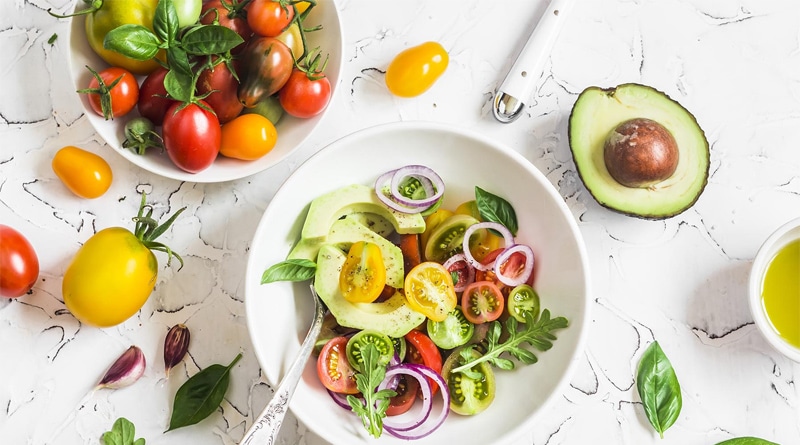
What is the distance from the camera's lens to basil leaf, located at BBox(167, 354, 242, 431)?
1.42 meters

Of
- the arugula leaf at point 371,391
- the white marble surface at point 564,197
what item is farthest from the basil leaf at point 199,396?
the arugula leaf at point 371,391

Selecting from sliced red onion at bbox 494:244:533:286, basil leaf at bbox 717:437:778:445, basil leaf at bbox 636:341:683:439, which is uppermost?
sliced red onion at bbox 494:244:533:286

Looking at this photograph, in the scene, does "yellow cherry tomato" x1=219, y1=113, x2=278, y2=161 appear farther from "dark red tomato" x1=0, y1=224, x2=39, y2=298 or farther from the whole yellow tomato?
"dark red tomato" x1=0, y1=224, x2=39, y2=298

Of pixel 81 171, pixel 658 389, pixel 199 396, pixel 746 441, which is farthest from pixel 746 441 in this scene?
pixel 81 171

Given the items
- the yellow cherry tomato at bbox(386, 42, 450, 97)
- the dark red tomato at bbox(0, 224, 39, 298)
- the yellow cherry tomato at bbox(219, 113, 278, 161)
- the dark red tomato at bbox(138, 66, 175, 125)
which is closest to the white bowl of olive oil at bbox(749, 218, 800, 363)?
the yellow cherry tomato at bbox(386, 42, 450, 97)

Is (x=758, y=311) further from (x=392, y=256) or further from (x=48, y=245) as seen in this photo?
(x=48, y=245)

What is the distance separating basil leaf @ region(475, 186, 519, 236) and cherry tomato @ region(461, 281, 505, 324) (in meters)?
0.13

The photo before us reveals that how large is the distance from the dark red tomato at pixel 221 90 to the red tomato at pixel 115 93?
0.42ft

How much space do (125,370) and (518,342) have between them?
783mm

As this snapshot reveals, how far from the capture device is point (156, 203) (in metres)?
1.49

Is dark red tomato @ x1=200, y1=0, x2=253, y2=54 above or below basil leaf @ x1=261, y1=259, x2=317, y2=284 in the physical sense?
above

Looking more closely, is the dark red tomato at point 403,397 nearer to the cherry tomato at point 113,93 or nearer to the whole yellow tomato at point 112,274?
the whole yellow tomato at point 112,274

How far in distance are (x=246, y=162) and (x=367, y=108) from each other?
293 mm

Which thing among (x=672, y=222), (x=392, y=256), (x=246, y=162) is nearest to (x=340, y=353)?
(x=392, y=256)
